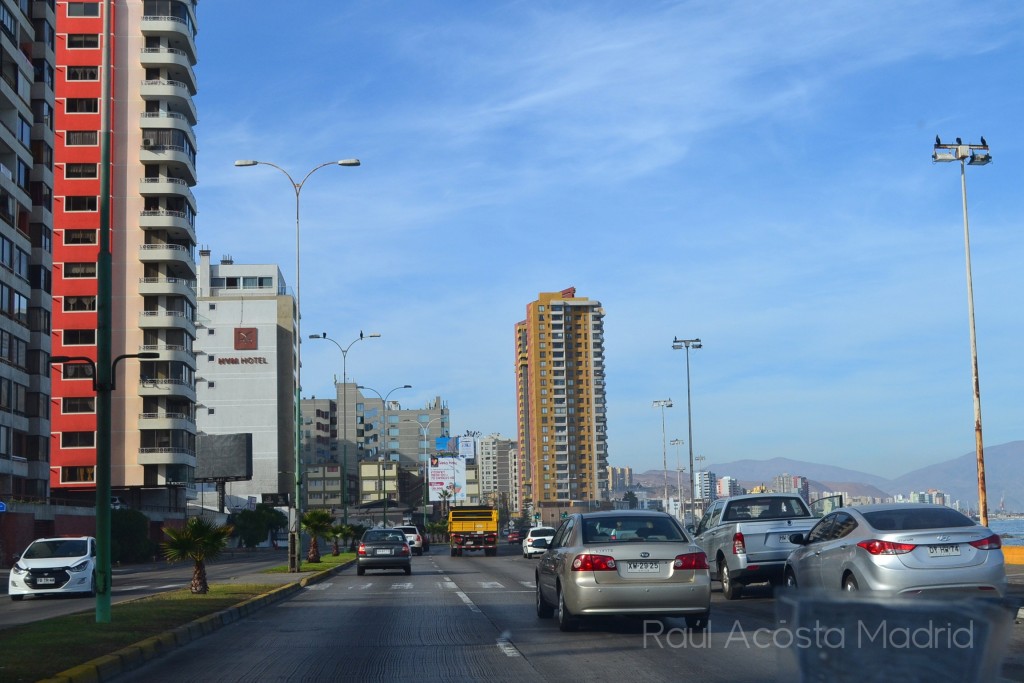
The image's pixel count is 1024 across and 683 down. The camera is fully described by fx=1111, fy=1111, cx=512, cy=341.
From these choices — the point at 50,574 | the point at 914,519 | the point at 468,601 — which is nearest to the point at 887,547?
the point at 914,519

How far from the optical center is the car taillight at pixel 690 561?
13047mm

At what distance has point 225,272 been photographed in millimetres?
143875

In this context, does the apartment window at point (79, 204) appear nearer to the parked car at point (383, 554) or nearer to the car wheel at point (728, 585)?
the parked car at point (383, 554)

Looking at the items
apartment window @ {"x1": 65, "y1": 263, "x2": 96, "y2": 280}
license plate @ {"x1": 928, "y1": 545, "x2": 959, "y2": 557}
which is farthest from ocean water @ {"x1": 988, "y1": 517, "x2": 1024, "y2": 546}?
apartment window @ {"x1": 65, "y1": 263, "x2": 96, "y2": 280}

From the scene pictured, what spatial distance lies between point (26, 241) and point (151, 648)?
54.4 m

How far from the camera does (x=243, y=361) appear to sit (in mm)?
128500

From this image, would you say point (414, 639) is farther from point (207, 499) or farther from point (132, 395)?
point (207, 499)

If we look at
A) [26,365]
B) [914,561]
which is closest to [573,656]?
[914,561]

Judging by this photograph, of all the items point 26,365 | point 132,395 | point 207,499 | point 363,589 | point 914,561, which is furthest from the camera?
point 207,499

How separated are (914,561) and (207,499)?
4666 inches

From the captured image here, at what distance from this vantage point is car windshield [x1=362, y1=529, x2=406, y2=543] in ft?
117

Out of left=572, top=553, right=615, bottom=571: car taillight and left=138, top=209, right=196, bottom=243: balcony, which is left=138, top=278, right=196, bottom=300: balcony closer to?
left=138, top=209, right=196, bottom=243: balcony

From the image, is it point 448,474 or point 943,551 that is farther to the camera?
point 448,474

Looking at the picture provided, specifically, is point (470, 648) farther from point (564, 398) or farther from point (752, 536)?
point (564, 398)
